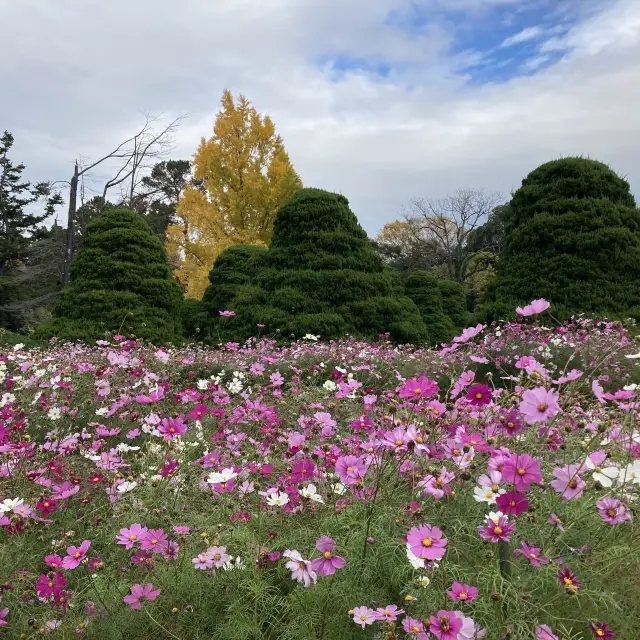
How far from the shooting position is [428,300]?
48.4ft

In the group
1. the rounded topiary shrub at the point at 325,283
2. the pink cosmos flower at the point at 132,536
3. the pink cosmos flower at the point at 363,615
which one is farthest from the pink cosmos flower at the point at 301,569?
the rounded topiary shrub at the point at 325,283

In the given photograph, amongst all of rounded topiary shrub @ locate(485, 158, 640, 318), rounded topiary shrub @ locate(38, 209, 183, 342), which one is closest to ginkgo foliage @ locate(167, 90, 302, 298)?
rounded topiary shrub @ locate(38, 209, 183, 342)

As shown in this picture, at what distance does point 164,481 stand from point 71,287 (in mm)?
8952

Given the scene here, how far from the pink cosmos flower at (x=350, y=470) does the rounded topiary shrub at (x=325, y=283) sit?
6597 mm

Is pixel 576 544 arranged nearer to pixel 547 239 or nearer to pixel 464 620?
pixel 464 620

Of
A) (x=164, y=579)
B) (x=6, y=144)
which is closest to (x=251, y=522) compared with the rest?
(x=164, y=579)

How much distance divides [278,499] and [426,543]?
574mm

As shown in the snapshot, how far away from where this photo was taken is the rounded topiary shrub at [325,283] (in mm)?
8742

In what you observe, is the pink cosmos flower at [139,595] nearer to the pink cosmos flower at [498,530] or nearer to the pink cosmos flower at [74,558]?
the pink cosmos flower at [74,558]

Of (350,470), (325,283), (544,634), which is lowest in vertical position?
(544,634)

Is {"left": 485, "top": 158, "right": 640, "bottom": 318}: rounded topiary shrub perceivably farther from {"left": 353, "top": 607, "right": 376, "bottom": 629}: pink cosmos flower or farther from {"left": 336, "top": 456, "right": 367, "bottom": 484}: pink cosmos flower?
{"left": 353, "top": 607, "right": 376, "bottom": 629}: pink cosmos flower

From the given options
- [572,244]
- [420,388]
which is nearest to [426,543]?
[420,388]

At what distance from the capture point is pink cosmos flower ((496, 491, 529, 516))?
1.32 m

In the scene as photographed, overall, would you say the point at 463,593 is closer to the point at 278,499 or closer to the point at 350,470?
the point at 350,470
